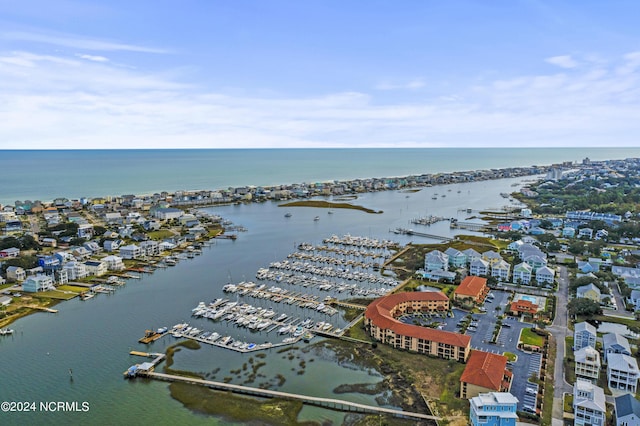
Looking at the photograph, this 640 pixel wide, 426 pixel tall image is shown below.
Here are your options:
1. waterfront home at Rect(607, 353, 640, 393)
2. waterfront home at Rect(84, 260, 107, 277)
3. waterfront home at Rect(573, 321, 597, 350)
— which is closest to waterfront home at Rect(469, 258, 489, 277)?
waterfront home at Rect(573, 321, 597, 350)

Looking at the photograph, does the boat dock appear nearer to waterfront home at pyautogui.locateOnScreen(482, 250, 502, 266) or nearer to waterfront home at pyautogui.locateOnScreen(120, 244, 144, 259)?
waterfront home at pyautogui.locateOnScreen(482, 250, 502, 266)

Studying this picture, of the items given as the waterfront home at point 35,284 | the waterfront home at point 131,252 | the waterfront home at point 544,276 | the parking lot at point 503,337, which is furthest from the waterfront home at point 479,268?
the waterfront home at point 35,284

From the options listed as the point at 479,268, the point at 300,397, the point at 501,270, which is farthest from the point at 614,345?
the point at 300,397

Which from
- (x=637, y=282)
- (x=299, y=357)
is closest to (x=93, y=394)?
(x=299, y=357)

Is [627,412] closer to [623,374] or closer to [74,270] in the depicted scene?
[623,374]

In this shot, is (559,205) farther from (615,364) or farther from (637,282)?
(615,364)
